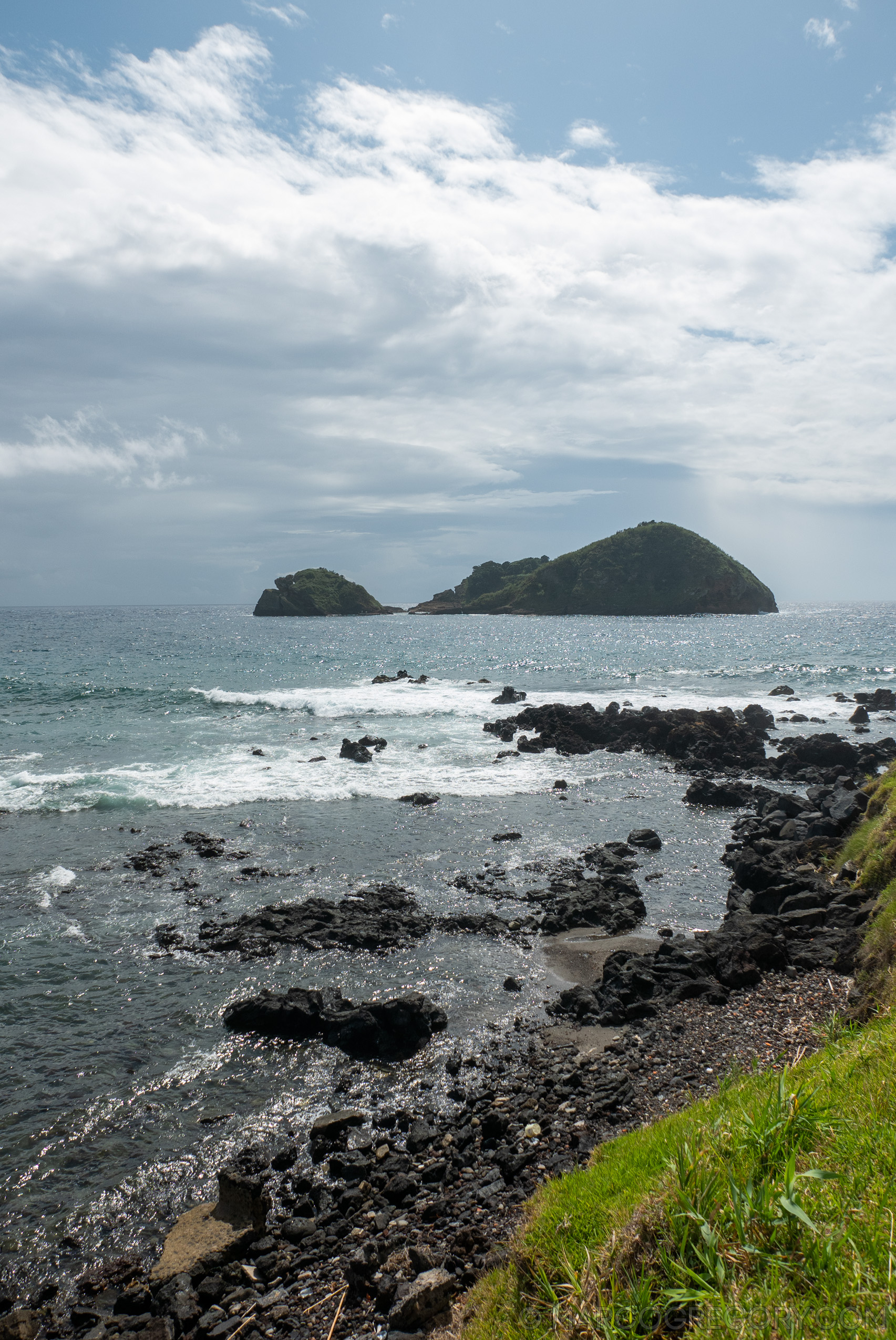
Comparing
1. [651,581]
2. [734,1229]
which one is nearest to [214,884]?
[734,1229]

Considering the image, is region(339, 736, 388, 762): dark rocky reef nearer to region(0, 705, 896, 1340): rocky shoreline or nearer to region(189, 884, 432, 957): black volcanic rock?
region(189, 884, 432, 957): black volcanic rock

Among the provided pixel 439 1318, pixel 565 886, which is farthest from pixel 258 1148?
pixel 565 886

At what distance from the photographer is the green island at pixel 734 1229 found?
8.62 feet

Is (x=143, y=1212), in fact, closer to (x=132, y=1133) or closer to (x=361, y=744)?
(x=132, y=1133)

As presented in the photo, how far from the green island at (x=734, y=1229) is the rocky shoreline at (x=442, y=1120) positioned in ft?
2.80

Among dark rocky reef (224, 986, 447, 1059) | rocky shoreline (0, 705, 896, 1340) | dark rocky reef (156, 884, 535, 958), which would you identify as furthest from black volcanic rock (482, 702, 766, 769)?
dark rocky reef (224, 986, 447, 1059)

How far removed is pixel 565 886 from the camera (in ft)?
46.6

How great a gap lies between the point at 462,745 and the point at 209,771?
1085cm

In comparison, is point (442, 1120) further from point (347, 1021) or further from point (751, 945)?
point (751, 945)

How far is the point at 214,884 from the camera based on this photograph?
1488cm

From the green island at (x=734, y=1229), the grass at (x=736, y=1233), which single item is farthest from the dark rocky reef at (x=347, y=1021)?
the grass at (x=736, y=1233)

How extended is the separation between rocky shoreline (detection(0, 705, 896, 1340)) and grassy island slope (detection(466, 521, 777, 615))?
556 feet

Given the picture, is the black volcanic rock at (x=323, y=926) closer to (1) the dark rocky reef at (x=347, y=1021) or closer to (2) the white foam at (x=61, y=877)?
(1) the dark rocky reef at (x=347, y=1021)

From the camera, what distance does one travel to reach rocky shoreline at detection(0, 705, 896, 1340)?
17.4ft
